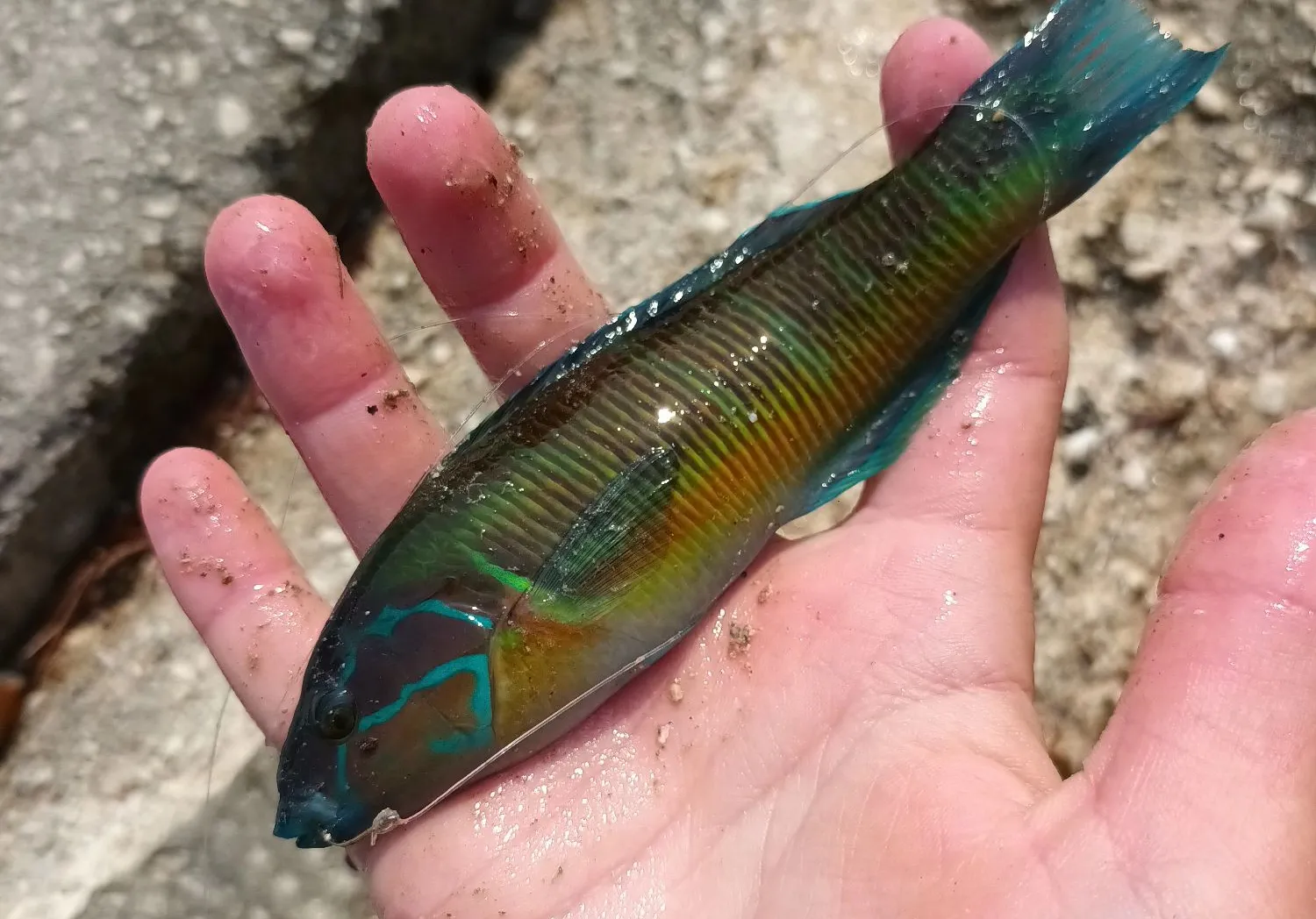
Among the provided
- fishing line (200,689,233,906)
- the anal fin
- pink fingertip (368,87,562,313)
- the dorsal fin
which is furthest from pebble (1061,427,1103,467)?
fishing line (200,689,233,906)

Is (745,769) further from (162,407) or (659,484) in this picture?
(162,407)

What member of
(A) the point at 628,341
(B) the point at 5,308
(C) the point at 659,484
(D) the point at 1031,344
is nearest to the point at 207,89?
(B) the point at 5,308

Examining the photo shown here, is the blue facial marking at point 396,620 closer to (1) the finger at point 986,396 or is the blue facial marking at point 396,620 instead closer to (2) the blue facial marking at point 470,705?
(2) the blue facial marking at point 470,705

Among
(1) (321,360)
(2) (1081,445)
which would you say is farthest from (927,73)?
(1) (321,360)

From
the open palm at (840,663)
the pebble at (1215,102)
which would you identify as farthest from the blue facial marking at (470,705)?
the pebble at (1215,102)

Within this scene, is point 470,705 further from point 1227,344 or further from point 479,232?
point 1227,344

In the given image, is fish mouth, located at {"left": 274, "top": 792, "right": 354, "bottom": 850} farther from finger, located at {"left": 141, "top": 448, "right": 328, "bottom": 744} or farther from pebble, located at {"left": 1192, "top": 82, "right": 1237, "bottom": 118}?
pebble, located at {"left": 1192, "top": 82, "right": 1237, "bottom": 118}
